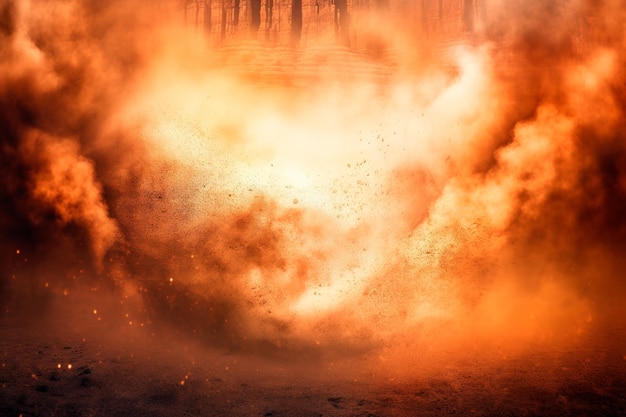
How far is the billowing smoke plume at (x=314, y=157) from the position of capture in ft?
24.6

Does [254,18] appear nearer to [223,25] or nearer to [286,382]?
[223,25]

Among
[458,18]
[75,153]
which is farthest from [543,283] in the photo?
[75,153]

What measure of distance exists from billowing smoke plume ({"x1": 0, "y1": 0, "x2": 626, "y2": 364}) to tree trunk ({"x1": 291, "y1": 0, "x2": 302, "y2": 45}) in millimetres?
287

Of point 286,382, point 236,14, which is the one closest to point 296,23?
point 236,14

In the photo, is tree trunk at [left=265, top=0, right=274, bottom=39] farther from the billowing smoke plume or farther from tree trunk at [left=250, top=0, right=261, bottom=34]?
the billowing smoke plume

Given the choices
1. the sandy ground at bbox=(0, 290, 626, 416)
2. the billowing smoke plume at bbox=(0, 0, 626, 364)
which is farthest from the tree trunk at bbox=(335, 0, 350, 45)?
the sandy ground at bbox=(0, 290, 626, 416)

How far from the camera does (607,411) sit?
4.55 meters

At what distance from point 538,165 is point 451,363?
4053 millimetres

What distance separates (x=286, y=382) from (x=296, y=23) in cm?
613

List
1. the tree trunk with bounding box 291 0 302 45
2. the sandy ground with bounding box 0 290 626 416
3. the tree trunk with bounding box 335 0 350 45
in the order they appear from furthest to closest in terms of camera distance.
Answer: the tree trunk with bounding box 291 0 302 45 → the tree trunk with bounding box 335 0 350 45 → the sandy ground with bounding box 0 290 626 416

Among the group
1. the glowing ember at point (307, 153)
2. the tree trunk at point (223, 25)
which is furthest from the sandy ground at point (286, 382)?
the tree trunk at point (223, 25)

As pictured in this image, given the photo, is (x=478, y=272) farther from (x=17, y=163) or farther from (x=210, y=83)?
(x=17, y=163)

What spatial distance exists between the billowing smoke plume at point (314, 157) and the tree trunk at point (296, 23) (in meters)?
0.29

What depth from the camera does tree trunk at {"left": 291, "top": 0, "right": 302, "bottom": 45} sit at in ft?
26.6
